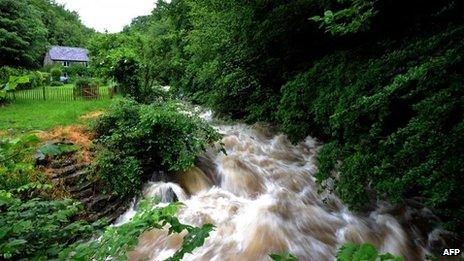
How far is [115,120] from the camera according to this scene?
9.11 meters

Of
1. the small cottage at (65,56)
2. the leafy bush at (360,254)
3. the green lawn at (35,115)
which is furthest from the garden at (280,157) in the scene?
the small cottage at (65,56)

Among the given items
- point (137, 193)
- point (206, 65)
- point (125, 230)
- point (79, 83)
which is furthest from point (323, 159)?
point (79, 83)

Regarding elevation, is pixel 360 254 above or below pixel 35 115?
above

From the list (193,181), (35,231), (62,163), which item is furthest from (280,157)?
(35,231)

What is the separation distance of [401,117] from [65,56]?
5850 cm

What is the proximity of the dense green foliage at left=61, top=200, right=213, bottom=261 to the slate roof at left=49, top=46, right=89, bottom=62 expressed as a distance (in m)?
58.6

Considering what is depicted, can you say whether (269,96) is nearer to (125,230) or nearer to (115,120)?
(115,120)

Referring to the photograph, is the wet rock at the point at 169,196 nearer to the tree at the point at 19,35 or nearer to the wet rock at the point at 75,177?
the wet rock at the point at 75,177

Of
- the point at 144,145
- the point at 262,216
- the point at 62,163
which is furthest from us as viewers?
the point at 144,145

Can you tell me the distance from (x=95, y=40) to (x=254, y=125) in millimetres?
18109

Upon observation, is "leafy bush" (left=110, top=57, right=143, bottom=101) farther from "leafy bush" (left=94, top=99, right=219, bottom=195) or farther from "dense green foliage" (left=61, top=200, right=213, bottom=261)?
"dense green foliage" (left=61, top=200, right=213, bottom=261)

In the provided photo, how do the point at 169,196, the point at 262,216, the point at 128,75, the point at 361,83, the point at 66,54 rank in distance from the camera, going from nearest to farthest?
the point at 361,83 < the point at 262,216 < the point at 169,196 < the point at 128,75 < the point at 66,54

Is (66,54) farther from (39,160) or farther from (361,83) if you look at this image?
(361,83)

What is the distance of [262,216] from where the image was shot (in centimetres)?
667
